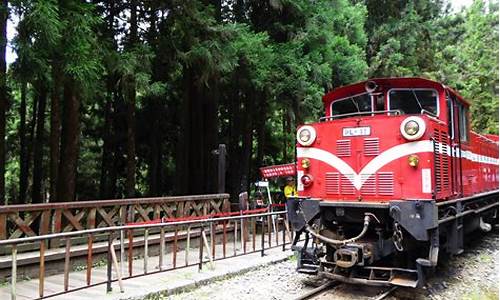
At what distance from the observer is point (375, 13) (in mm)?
24984

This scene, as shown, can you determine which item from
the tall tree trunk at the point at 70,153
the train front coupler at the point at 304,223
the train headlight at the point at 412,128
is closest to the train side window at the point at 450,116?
the train headlight at the point at 412,128

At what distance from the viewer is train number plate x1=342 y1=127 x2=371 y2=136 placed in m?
7.95

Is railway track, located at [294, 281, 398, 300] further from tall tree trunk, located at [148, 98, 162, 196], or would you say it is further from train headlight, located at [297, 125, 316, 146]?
tall tree trunk, located at [148, 98, 162, 196]

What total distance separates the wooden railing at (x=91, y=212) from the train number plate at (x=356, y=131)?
502 centimetres

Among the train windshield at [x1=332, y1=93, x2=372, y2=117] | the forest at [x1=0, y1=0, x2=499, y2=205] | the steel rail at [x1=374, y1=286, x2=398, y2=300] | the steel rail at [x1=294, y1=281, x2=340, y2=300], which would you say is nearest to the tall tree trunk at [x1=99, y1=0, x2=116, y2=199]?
the forest at [x1=0, y1=0, x2=499, y2=205]

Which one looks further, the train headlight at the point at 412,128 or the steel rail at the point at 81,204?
the steel rail at the point at 81,204

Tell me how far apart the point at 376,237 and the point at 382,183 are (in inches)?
35.4

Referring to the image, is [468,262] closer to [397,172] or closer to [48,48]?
[397,172]

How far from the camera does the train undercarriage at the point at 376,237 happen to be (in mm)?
7078

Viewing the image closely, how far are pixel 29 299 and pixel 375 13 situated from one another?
2265cm

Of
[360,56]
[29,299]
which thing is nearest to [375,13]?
[360,56]

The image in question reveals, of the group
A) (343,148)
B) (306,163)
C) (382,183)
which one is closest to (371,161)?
(382,183)

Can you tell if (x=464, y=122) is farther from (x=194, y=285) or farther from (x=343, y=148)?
(x=194, y=285)

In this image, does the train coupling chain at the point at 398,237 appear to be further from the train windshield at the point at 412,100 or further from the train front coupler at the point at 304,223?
the train windshield at the point at 412,100
